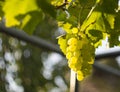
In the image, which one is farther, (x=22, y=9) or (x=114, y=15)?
(x=114, y=15)

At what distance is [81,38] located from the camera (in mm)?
623

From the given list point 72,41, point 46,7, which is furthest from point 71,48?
point 46,7

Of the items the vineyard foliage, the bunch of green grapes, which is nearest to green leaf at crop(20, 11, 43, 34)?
the vineyard foliage

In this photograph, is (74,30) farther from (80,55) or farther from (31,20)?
(31,20)

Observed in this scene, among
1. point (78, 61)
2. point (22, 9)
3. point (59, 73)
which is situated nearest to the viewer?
point (22, 9)

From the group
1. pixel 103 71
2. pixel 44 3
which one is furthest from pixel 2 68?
pixel 44 3

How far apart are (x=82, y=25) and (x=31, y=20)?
0.17 meters

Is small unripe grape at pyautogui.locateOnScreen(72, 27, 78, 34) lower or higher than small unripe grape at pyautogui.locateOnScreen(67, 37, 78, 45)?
higher

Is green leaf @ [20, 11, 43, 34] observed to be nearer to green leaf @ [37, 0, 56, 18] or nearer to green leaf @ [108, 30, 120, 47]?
green leaf @ [37, 0, 56, 18]

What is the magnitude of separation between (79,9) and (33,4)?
0.64ft

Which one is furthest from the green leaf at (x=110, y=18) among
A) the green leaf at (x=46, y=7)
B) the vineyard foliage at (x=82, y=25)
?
the green leaf at (x=46, y=7)

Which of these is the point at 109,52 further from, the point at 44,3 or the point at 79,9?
the point at 44,3

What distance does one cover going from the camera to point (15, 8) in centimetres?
47

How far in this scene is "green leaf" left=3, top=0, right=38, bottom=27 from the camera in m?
0.46
